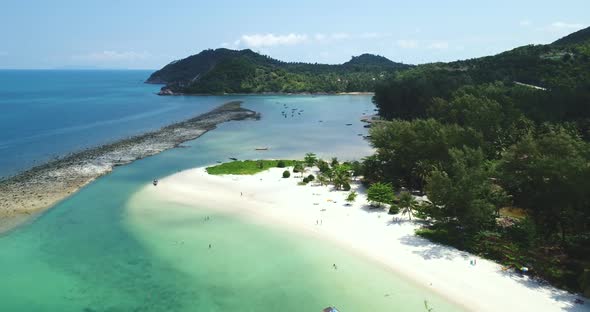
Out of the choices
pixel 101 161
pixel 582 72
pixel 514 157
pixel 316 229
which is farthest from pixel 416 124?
pixel 582 72

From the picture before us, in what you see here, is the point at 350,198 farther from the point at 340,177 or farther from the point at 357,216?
the point at 340,177

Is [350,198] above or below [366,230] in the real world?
above

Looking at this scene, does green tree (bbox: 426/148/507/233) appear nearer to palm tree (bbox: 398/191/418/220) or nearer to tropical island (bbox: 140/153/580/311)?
tropical island (bbox: 140/153/580/311)

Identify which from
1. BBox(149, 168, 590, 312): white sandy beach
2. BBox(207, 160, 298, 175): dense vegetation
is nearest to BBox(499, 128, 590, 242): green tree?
BBox(149, 168, 590, 312): white sandy beach

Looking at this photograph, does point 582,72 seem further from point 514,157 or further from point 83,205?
point 83,205

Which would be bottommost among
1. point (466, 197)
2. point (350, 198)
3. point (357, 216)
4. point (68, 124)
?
point (357, 216)

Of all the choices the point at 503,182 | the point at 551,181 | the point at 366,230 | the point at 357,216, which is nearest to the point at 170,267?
the point at 366,230
